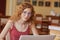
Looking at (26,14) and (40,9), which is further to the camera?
(40,9)

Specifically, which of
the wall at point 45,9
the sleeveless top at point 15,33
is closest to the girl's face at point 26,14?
the sleeveless top at point 15,33

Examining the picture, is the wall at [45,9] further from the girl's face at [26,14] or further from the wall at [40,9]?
the girl's face at [26,14]

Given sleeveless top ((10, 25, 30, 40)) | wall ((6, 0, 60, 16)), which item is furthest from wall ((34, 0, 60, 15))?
sleeveless top ((10, 25, 30, 40))

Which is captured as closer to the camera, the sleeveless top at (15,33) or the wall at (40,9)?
the sleeveless top at (15,33)

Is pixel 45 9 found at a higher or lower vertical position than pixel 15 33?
lower

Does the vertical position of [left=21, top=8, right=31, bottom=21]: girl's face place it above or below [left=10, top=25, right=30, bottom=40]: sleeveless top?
above

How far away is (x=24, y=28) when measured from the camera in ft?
7.13

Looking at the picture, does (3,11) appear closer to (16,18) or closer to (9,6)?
(9,6)

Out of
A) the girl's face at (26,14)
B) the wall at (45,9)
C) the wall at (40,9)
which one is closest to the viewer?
the girl's face at (26,14)

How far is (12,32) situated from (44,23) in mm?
3075

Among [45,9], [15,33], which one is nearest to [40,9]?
[45,9]

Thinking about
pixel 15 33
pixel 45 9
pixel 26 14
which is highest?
pixel 26 14

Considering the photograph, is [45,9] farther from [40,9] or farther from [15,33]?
[15,33]

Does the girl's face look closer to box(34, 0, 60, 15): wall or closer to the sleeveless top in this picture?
the sleeveless top
